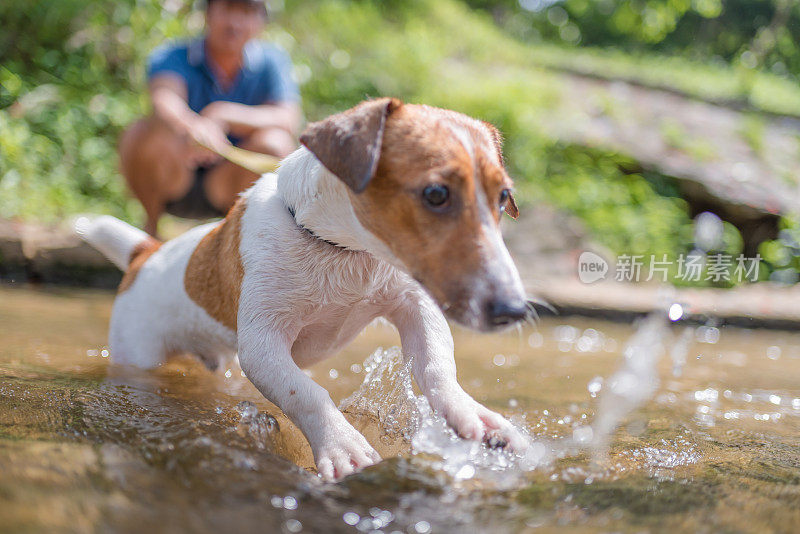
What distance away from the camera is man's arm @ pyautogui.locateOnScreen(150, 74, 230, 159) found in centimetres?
412

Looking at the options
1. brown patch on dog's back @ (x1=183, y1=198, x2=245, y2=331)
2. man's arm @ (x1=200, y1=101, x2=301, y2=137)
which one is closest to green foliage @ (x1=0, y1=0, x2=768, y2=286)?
man's arm @ (x1=200, y1=101, x2=301, y2=137)

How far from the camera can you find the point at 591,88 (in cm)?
1206

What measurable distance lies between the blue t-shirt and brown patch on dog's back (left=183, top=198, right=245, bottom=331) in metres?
2.56

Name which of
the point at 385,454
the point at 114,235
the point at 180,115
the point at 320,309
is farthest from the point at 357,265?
the point at 180,115

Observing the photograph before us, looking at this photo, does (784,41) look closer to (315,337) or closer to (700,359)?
(700,359)

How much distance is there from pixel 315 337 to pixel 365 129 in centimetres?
84

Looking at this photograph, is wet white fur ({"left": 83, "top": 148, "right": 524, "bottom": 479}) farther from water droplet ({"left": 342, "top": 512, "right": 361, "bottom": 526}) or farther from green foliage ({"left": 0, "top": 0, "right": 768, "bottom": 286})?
green foliage ({"left": 0, "top": 0, "right": 768, "bottom": 286})

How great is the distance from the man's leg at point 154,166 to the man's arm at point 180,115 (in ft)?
0.61

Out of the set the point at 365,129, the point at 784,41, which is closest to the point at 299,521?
the point at 365,129

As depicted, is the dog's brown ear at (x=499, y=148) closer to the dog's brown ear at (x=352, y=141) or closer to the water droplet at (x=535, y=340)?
the dog's brown ear at (x=352, y=141)

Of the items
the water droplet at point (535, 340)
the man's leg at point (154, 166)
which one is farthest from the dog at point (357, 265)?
the man's leg at point (154, 166)

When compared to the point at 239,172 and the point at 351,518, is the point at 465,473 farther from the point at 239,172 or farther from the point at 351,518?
the point at 239,172

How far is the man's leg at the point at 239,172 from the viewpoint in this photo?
15.8ft

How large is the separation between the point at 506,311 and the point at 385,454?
60 cm
